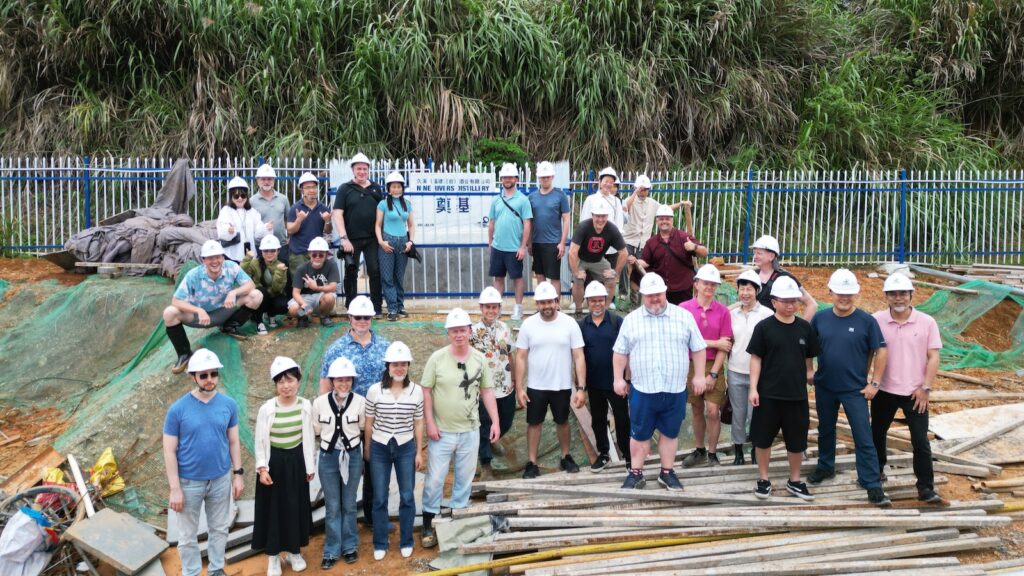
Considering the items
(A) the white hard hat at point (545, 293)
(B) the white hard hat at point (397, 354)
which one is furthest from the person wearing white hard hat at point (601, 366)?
(B) the white hard hat at point (397, 354)

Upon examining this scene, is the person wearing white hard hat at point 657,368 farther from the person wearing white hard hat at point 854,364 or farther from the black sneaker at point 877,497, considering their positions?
the black sneaker at point 877,497

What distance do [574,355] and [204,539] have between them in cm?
345

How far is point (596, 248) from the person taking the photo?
9.05 meters

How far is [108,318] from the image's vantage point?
10234 mm

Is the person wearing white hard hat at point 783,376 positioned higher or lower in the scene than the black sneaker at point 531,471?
higher

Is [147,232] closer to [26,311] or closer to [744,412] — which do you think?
[26,311]

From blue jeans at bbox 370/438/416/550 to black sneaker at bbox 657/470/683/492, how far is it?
6.64 ft

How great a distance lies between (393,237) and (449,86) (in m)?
7.07

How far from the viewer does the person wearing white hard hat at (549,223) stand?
945 cm

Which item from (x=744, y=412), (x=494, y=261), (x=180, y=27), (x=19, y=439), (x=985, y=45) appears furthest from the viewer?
(x=985, y=45)

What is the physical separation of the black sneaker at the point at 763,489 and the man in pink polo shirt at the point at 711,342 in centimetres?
64

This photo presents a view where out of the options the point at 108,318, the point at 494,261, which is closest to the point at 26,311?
the point at 108,318

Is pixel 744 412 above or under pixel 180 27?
under

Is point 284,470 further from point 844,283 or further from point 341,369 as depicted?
point 844,283
